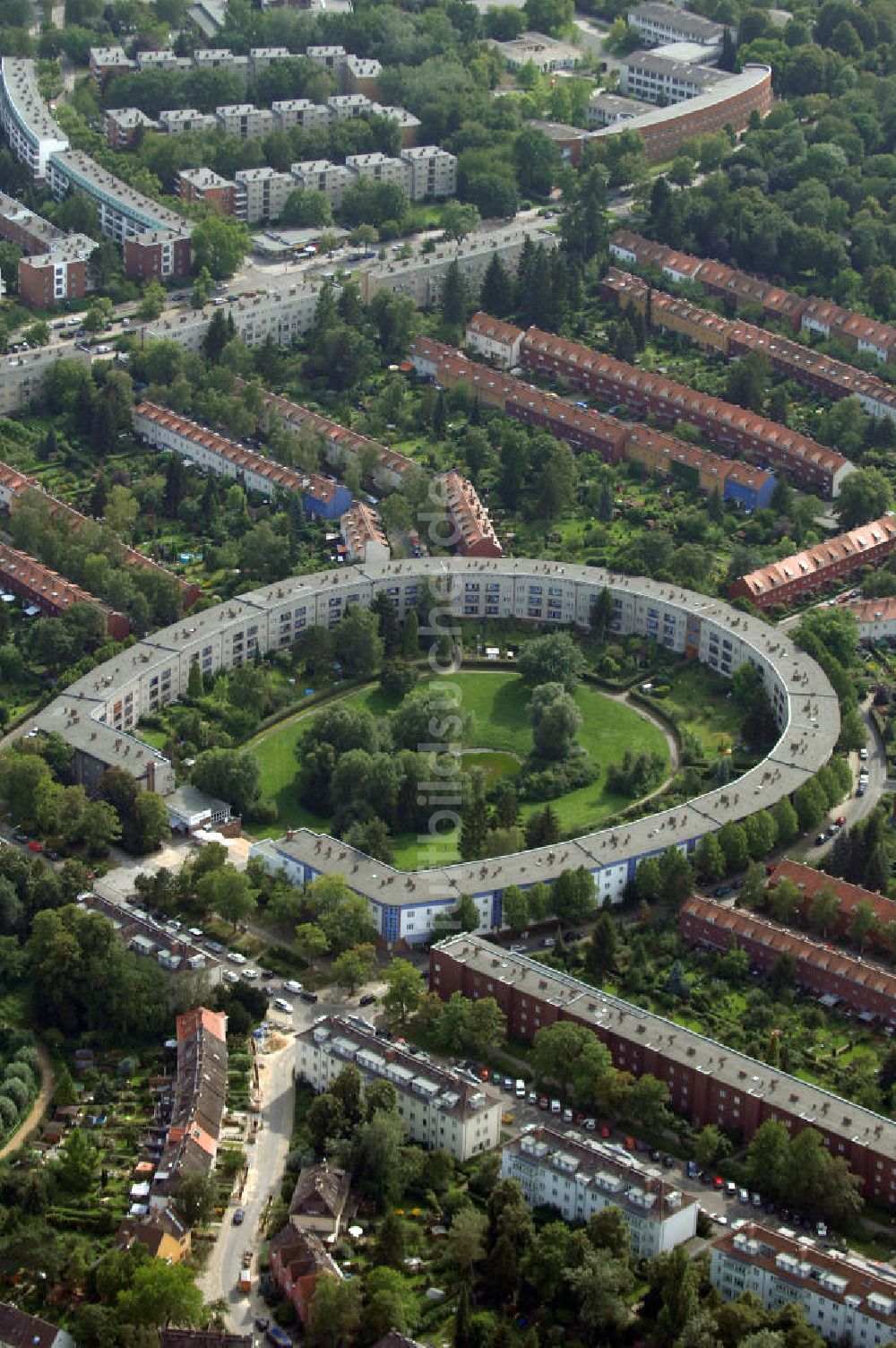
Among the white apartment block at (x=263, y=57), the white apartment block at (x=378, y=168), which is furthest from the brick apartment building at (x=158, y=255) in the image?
the white apartment block at (x=263, y=57)

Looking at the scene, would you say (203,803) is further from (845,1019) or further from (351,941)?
(845,1019)

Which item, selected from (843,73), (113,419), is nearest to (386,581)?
(113,419)

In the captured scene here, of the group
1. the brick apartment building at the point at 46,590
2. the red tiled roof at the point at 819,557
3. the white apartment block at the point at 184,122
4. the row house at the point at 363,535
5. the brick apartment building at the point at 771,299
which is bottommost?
the brick apartment building at the point at 46,590

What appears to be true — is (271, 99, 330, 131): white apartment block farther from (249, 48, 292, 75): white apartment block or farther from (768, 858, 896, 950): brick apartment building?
(768, 858, 896, 950): brick apartment building

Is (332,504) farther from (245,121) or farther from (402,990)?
(245,121)

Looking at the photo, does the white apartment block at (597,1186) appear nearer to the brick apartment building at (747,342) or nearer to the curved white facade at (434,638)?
the curved white facade at (434,638)

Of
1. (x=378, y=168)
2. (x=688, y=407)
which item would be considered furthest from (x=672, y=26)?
(x=688, y=407)

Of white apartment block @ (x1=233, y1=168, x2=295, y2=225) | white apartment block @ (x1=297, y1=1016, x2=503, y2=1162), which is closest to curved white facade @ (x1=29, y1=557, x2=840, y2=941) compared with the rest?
white apartment block @ (x1=297, y1=1016, x2=503, y2=1162)
